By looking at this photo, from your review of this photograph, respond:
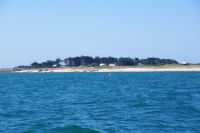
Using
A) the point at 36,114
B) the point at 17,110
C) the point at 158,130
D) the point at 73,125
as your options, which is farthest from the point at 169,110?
the point at 17,110

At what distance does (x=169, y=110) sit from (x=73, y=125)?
784cm

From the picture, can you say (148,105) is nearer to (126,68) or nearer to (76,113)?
(76,113)

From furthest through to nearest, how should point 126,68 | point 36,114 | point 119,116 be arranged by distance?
1. point 126,68
2. point 36,114
3. point 119,116

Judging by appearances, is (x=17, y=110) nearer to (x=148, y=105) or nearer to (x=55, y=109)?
(x=55, y=109)

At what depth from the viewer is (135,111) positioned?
19.9m

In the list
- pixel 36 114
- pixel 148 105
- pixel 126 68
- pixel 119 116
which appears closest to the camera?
pixel 119 116

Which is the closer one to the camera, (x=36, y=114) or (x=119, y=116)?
(x=119, y=116)

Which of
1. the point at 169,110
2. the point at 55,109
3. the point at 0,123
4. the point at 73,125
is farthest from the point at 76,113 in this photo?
the point at 169,110

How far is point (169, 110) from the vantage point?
798 inches

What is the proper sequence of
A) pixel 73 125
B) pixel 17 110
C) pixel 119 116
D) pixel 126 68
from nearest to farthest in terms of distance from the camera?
1. pixel 73 125
2. pixel 119 116
3. pixel 17 110
4. pixel 126 68

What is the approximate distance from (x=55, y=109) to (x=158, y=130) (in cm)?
894

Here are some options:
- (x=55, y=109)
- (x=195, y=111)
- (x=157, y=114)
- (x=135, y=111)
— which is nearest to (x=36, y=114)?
(x=55, y=109)

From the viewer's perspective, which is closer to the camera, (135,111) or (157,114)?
(157,114)

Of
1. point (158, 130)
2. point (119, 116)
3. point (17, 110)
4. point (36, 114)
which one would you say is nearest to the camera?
point (158, 130)
